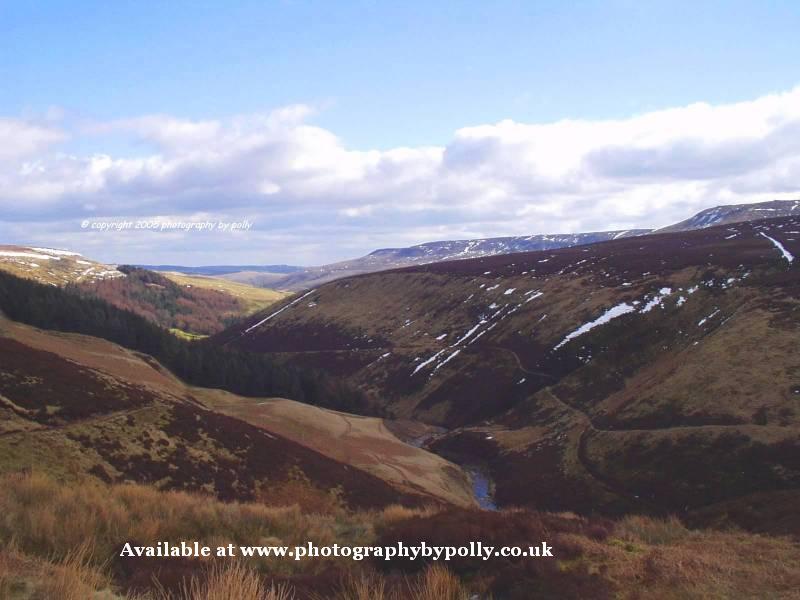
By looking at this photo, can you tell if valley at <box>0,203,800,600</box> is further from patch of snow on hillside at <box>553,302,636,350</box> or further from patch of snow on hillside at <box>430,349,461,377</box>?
patch of snow on hillside at <box>553,302,636,350</box>

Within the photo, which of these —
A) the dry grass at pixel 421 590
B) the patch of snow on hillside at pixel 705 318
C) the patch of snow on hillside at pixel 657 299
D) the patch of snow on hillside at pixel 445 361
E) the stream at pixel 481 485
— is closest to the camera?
the dry grass at pixel 421 590

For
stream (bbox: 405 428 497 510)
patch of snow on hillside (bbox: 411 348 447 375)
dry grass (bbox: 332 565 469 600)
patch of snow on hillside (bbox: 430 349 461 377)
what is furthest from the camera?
patch of snow on hillside (bbox: 411 348 447 375)

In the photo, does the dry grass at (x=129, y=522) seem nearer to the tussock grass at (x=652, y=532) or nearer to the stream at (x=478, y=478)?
the tussock grass at (x=652, y=532)

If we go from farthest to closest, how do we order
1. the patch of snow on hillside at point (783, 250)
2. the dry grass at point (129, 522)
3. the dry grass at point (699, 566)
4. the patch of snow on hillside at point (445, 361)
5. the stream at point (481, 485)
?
the patch of snow on hillside at point (445, 361) → the patch of snow on hillside at point (783, 250) → the stream at point (481, 485) → the dry grass at point (129, 522) → the dry grass at point (699, 566)

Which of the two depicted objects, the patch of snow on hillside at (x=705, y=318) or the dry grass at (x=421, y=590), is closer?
the dry grass at (x=421, y=590)

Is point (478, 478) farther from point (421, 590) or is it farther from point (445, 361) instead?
point (421, 590)

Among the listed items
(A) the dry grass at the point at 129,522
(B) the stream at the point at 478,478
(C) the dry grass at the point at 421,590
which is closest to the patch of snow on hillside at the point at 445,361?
(B) the stream at the point at 478,478

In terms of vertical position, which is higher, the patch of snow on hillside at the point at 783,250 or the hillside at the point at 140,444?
the patch of snow on hillside at the point at 783,250

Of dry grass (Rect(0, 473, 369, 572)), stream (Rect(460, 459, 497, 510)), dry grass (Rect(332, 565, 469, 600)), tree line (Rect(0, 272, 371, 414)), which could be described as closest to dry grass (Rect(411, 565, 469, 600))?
dry grass (Rect(332, 565, 469, 600))
